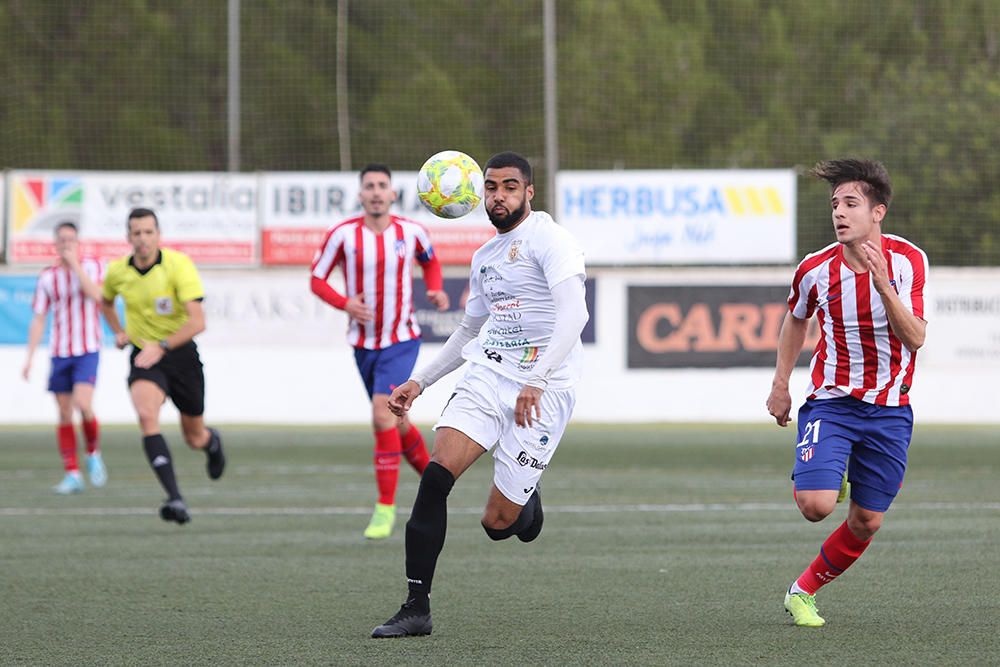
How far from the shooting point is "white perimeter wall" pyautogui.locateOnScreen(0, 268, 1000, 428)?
21.9m

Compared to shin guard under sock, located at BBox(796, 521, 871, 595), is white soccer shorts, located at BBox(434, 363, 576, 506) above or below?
above

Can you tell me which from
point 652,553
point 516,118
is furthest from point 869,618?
point 516,118

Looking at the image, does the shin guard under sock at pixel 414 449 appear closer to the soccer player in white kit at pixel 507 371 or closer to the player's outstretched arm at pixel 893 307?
the soccer player in white kit at pixel 507 371

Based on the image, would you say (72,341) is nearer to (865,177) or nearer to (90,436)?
(90,436)

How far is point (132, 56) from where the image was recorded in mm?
30750

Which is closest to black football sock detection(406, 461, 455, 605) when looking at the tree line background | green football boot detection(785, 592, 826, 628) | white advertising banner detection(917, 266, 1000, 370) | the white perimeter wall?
green football boot detection(785, 592, 826, 628)

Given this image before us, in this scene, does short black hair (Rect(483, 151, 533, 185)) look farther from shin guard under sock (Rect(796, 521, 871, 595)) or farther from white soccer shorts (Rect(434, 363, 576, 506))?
shin guard under sock (Rect(796, 521, 871, 595))

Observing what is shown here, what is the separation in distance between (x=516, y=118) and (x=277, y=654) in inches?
831

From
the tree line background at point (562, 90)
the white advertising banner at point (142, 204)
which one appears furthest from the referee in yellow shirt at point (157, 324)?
the tree line background at point (562, 90)

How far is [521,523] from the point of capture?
7.25 meters

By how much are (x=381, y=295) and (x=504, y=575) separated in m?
2.98

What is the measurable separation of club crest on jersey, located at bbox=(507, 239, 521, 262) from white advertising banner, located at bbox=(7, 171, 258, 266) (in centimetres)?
1660

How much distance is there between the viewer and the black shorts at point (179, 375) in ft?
36.4

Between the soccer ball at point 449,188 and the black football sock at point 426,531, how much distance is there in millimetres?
1316
